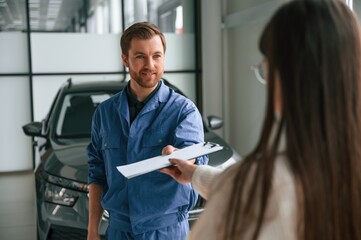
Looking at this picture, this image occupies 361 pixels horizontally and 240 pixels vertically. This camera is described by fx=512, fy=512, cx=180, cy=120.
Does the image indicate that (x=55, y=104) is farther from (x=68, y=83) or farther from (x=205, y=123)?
(x=205, y=123)

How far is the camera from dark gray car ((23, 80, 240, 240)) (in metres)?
3.12

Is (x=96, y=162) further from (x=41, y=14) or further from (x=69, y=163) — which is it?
(x=41, y=14)

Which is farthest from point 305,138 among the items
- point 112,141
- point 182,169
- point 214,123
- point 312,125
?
point 214,123

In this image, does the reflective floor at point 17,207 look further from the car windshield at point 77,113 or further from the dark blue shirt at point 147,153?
the dark blue shirt at point 147,153

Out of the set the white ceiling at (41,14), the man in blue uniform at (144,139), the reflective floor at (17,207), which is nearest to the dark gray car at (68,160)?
the reflective floor at (17,207)

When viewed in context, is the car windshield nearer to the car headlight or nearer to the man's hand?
the car headlight

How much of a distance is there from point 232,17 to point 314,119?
6679 millimetres

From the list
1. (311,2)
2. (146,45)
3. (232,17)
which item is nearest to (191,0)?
(232,17)

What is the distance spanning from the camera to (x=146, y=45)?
184cm

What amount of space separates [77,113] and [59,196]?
3.97 ft

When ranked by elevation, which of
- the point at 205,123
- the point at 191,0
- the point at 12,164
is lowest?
the point at 12,164

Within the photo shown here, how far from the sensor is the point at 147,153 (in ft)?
5.76

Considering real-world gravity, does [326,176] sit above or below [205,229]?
above

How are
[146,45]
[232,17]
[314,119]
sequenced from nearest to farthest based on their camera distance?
[314,119], [146,45], [232,17]
